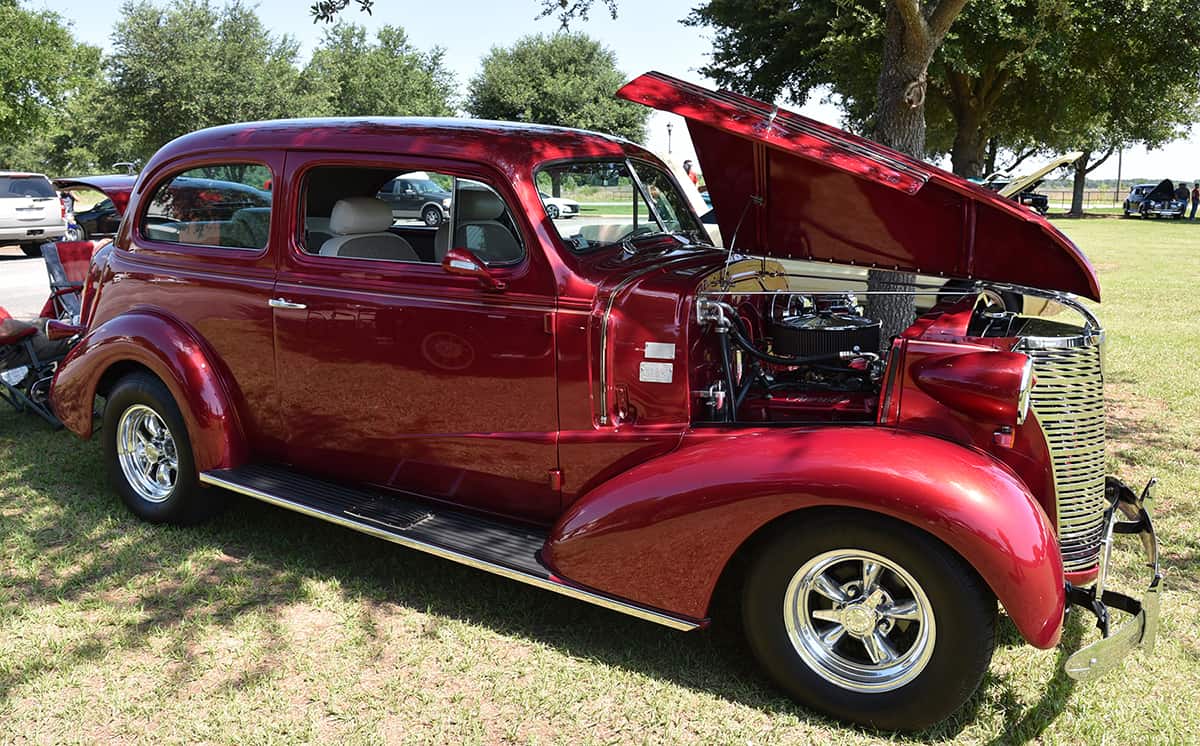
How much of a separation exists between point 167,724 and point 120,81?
38.7m

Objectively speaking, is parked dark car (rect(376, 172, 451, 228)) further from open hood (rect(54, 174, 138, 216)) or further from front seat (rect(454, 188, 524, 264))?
open hood (rect(54, 174, 138, 216))

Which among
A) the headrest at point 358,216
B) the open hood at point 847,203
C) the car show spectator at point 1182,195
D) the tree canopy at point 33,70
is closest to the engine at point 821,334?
the open hood at point 847,203

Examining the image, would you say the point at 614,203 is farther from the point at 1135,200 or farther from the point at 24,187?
the point at 1135,200

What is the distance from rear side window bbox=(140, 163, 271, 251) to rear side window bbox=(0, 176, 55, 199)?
15.6 meters

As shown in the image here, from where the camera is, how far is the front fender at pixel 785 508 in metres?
2.70

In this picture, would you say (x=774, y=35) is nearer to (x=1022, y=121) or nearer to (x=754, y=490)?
(x=1022, y=121)

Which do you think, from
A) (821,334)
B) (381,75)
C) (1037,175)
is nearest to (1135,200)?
(381,75)

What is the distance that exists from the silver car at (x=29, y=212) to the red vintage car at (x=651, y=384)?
15331 millimetres

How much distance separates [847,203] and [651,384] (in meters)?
1.18

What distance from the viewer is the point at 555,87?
43875 millimetres

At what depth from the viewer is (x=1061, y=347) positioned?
3.12m

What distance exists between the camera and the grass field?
304cm

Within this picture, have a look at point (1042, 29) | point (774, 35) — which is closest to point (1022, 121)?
point (1042, 29)

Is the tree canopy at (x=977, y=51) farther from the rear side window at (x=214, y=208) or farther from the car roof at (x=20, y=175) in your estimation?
the car roof at (x=20, y=175)
